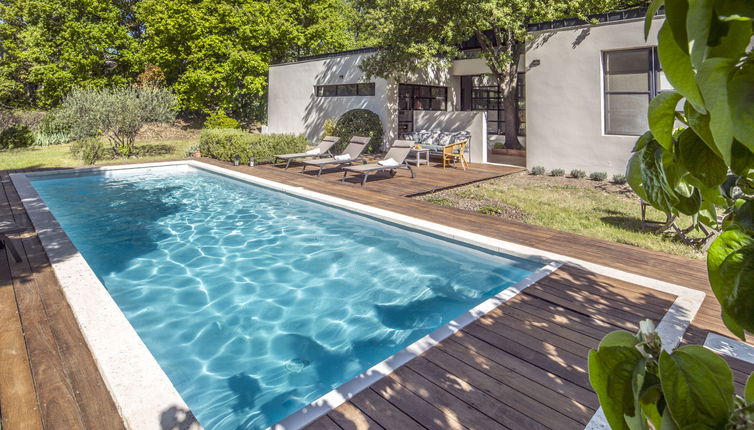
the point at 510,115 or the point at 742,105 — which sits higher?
the point at 510,115

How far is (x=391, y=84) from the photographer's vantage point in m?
17.4

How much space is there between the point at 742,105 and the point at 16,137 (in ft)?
84.8

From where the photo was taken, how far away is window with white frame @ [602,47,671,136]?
1174 cm

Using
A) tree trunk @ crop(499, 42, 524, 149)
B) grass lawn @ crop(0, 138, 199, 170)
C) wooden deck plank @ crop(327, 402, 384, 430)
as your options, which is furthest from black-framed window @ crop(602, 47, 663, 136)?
grass lawn @ crop(0, 138, 199, 170)

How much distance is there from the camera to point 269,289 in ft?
19.9

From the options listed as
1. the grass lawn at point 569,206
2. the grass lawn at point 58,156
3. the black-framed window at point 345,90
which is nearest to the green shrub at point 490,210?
the grass lawn at point 569,206

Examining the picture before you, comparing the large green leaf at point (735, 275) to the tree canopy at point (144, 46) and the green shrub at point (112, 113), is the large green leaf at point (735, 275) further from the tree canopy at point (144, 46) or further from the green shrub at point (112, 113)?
the tree canopy at point (144, 46)

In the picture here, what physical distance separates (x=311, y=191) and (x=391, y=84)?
8.68 meters

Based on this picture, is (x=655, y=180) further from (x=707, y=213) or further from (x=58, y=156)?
(x=58, y=156)

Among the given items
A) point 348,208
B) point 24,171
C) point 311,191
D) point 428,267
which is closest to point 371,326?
point 428,267

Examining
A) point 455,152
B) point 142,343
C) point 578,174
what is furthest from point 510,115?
point 142,343

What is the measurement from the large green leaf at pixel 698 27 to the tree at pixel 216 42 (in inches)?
1089

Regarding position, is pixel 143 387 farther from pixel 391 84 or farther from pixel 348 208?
pixel 391 84

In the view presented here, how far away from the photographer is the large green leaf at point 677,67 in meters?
0.41
